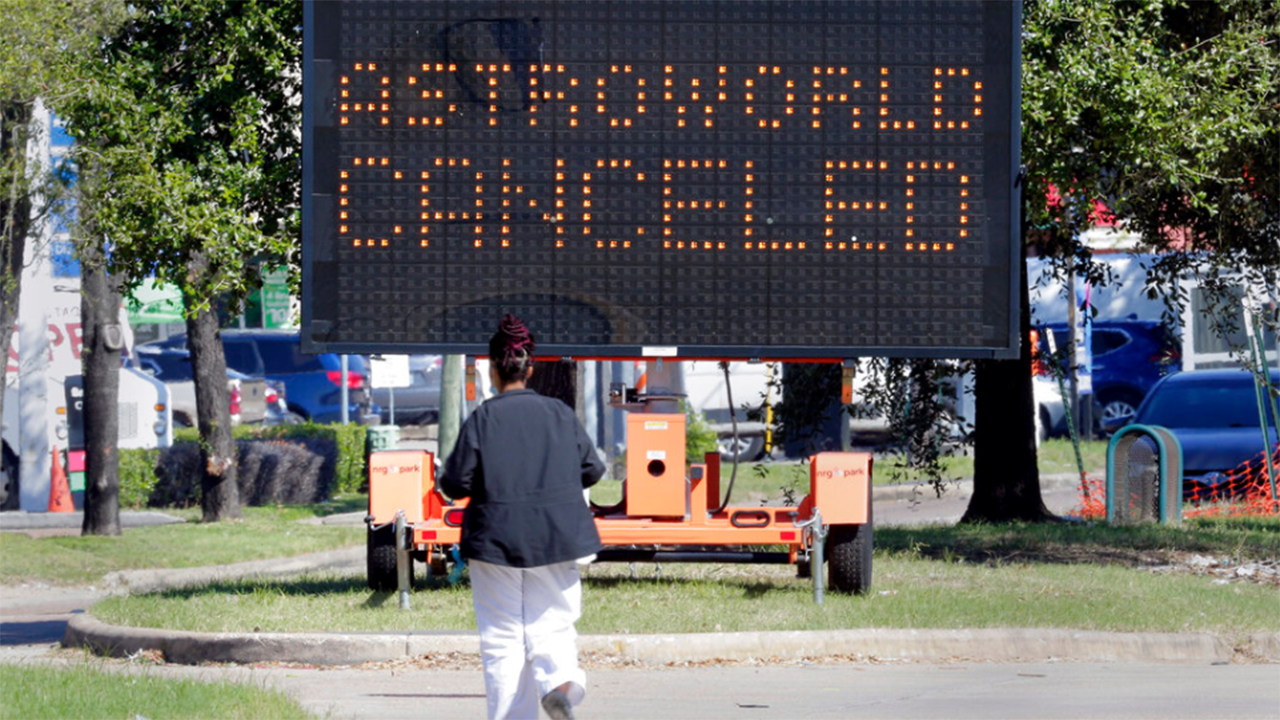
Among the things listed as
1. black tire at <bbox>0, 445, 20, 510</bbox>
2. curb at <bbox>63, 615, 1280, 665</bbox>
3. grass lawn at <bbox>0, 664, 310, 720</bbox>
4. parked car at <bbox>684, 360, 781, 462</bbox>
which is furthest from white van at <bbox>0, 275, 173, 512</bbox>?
grass lawn at <bbox>0, 664, 310, 720</bbox>

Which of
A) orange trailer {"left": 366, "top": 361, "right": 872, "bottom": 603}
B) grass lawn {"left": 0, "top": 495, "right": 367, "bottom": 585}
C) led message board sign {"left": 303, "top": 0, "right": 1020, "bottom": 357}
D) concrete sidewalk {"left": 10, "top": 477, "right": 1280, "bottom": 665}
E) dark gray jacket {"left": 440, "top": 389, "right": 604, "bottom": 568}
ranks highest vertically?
led message board sign {"left": 303, "top": 0, "right": 1020, "bottom": 357}

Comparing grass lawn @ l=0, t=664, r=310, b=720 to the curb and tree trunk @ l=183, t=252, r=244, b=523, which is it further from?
tree trunk @ l=183, t=252, r=244, b=523

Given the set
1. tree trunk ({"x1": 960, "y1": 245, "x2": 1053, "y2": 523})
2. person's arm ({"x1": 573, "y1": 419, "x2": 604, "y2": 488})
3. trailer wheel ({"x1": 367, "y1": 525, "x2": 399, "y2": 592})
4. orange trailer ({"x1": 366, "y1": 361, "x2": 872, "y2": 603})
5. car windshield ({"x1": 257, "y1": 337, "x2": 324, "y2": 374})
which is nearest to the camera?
person's arm ({"x1": 573, "y1": 419, "x2": 604, "y2": 488})

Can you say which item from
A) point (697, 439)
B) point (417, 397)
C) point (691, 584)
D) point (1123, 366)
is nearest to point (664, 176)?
point (691, 584)

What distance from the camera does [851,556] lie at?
1009cm

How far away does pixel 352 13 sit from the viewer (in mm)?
9453

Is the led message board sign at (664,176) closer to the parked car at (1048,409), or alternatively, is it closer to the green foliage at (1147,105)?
the green foliage at (1147,105)

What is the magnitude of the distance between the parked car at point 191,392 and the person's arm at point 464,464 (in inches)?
841

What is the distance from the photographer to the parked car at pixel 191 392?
→ 91.6 feet

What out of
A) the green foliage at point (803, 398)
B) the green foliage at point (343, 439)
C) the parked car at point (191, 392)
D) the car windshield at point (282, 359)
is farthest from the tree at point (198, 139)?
the car windshield at point (282, 359)

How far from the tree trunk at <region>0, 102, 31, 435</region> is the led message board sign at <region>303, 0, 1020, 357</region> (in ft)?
13.3

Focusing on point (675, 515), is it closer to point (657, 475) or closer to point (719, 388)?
point (657, 475)

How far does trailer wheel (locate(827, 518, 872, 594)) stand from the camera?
397 inches

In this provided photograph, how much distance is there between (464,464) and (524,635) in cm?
63
